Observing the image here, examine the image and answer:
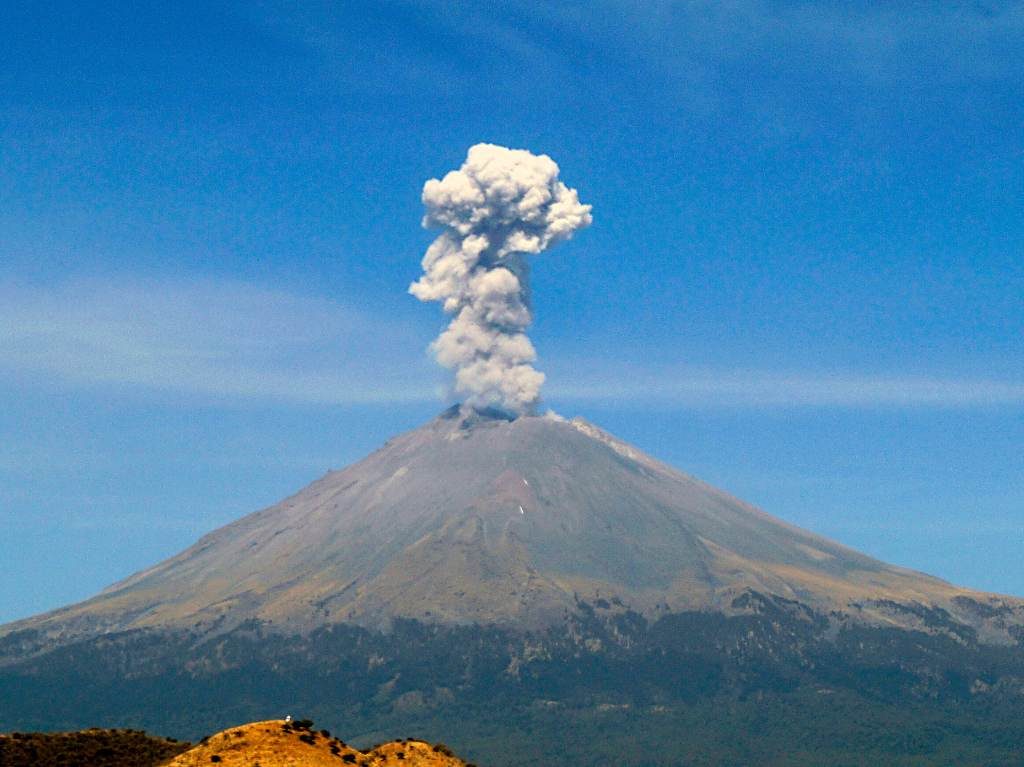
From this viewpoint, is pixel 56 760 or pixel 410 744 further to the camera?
pixel 56 760

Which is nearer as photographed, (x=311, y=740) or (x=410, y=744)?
(x=311, y=740)

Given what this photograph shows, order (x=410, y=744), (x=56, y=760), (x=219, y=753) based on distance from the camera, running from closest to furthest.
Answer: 1. (x=219, y=753)
2. (x=410, y=744)
3. (x=56, y=760)

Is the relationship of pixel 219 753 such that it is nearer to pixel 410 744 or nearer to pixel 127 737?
pixel 410 744

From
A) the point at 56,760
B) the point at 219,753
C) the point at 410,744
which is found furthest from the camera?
the point at 56,760

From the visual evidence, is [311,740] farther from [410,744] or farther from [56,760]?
[56,760]

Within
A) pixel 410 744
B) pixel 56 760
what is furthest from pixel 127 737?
pixel 410 744

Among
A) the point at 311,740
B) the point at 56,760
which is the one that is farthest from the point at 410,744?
the point at 56,760
